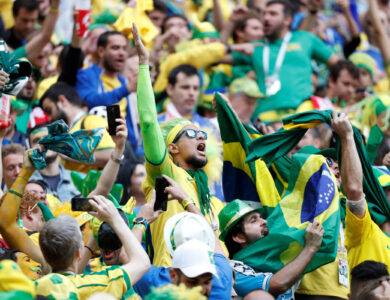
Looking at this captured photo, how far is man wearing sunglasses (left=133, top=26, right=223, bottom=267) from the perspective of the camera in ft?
19.7

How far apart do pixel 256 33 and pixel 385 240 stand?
202 inches

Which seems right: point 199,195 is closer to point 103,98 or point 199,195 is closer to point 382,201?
point 382,201

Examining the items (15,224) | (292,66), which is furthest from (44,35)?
(15,224)

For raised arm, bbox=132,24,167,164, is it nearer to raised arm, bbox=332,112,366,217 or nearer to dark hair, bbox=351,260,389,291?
raised arm, bbox=332,112,366,217

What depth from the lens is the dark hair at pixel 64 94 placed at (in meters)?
8.69

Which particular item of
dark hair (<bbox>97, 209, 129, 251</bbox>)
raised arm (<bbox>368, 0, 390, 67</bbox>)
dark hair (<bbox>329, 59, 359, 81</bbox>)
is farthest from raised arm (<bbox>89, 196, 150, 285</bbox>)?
raised arm (<bbox>368, 0, 390, 67</bbox>)

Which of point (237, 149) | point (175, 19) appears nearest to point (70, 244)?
point (237, 149)

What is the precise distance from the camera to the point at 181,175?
20.5 ft

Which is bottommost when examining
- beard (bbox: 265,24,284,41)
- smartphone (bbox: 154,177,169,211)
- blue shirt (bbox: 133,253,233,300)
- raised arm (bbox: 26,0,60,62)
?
blue shirt (bbox: 133,253,233,300)

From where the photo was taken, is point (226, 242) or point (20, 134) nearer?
point (226, 242)

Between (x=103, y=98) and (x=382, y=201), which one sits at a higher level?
(x=103, y=98)

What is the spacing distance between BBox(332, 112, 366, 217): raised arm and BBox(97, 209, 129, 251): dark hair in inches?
67.2

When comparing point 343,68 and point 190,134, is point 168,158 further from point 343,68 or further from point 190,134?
point 343,68

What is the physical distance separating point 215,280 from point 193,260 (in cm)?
53
